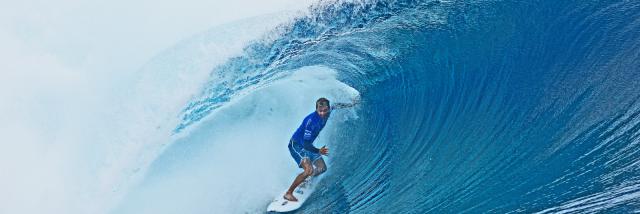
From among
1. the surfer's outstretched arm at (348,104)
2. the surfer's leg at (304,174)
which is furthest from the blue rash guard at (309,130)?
the surfer's outstretched arm at (348,104)

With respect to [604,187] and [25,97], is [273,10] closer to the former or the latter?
[25,97]

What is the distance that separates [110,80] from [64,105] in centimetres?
A: 73

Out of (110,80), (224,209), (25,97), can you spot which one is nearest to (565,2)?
(224,209)

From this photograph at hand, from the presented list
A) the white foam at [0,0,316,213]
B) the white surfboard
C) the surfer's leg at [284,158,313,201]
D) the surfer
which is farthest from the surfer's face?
the white foam at [0,0,316,213]

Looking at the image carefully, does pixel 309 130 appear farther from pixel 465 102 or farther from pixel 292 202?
pixel 465 102

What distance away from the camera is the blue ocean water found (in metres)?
6.12

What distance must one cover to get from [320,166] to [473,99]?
2.21 meters

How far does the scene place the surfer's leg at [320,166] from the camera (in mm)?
6391

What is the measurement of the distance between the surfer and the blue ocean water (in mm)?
290

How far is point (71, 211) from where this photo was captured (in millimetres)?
6906

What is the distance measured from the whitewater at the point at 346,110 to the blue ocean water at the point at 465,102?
0.8 inches

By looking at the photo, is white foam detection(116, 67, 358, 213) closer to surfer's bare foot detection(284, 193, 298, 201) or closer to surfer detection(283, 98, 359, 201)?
surfer's bare foot detection(284, 193, 298, 201)

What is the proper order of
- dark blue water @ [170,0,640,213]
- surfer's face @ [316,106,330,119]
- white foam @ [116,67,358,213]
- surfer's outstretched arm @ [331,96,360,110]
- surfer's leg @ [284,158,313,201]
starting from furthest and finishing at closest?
surfer's outstretched arm @ [331,96,360,110], white foam @ [116,67,358,213], surfer's leg @ [284,158,313,201], dark blue water @ [170,0,640,213], surfer's face @ [316,106,330,119]

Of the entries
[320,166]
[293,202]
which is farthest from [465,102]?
[293,202]
